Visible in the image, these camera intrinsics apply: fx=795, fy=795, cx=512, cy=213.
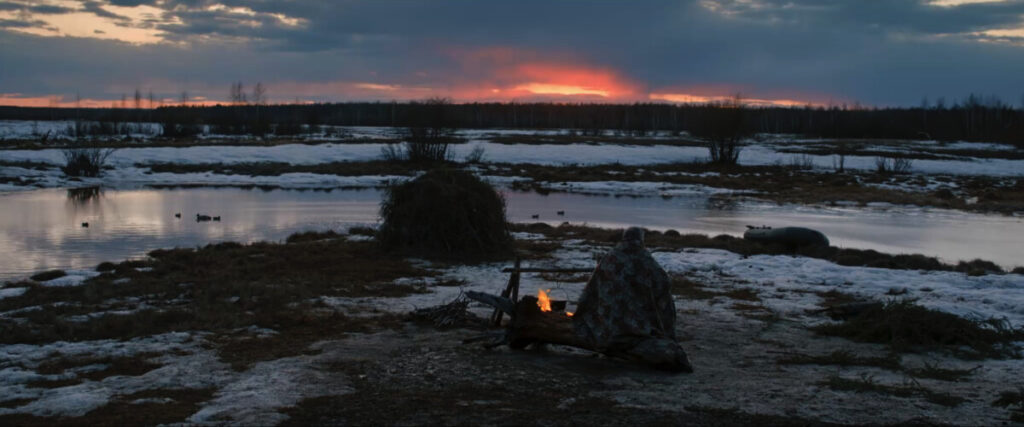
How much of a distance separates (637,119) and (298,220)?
432ft

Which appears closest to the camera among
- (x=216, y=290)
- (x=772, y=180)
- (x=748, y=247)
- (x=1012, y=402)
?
(x=1012, y=402)

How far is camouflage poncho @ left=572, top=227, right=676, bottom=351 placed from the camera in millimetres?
7980

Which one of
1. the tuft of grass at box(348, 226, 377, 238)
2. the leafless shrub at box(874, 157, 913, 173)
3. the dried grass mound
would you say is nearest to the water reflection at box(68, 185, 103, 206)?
the tuft of grass at box(348, 226, 377, 238)

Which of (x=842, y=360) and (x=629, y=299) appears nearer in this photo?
(x=629, y=299)

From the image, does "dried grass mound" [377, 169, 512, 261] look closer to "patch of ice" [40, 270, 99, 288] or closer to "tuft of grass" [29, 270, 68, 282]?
"patch of ice" [40, 270, 99, 288]

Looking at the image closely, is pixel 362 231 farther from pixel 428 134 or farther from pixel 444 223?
pixel 428 134

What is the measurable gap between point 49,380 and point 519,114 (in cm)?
15697

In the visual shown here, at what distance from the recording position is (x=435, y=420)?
646 centimetres

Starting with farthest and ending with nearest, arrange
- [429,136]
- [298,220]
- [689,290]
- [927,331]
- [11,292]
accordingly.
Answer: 1. [429,136]
2. [298,220]
3. [689,290]
4. [11,292]
5. [927,331]

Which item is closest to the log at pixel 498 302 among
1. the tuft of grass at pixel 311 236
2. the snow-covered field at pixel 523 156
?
the tuft of grass at pixel 311 236

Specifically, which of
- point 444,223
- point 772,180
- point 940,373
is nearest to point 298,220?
point 444,223

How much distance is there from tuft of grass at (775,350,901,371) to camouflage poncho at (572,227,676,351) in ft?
5.36

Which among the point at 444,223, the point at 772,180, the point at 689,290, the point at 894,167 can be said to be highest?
the point at 894,167

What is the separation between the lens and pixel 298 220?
2345 cm
